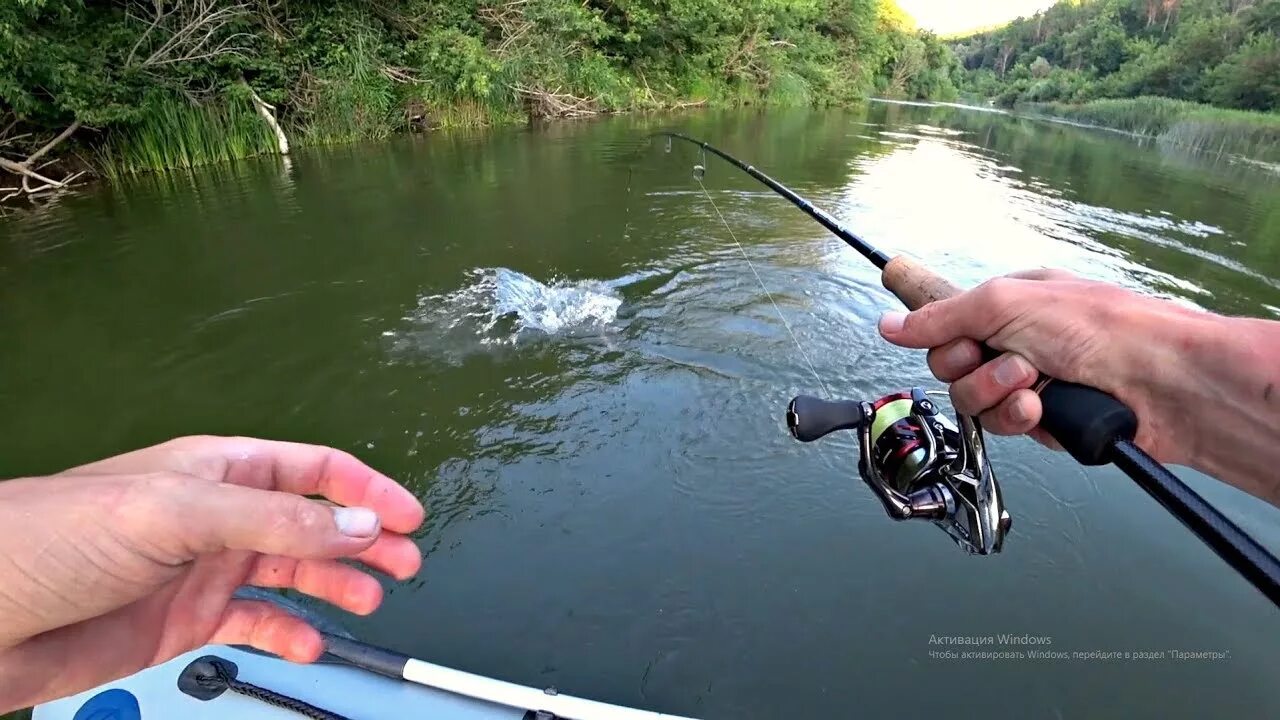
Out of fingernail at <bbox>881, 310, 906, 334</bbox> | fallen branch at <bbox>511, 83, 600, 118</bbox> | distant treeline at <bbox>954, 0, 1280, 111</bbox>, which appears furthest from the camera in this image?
distant treeline at <bbox>954, 0, 1280, 111</bbox>

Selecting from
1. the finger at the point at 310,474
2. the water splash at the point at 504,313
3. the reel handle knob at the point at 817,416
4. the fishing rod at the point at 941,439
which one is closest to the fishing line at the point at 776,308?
the water splash at the point at 504,313

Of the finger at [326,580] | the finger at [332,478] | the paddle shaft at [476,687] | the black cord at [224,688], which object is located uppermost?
the finger at [332,478]

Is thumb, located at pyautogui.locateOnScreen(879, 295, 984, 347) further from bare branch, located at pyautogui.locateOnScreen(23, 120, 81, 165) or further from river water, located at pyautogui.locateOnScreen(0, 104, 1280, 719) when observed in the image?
bare branch, located at pyautogui.locateOnScreen(23, 120, 81, 165)

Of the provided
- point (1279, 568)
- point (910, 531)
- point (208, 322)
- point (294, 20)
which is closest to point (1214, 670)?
point (910, 531)

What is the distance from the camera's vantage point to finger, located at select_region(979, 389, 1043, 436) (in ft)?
4.60

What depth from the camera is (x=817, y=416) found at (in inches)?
74.3

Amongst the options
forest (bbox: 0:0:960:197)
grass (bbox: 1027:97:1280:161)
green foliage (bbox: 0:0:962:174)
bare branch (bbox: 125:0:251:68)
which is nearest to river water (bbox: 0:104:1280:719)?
forest (bbox: 0:0:960:197)

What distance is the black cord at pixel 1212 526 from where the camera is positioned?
2.73 ft

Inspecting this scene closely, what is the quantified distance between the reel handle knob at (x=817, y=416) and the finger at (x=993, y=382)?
35cm

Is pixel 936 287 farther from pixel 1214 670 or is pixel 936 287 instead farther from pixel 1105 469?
pixel 1105 469

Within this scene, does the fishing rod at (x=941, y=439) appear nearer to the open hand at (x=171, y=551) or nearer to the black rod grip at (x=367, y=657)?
the open hand at (x=171, y=551)

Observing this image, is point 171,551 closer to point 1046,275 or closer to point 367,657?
point 367,657

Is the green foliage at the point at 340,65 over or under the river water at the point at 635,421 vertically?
over

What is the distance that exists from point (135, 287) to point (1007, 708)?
294 inches
